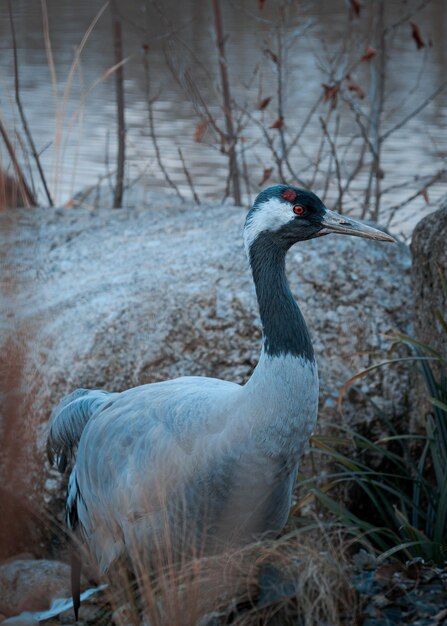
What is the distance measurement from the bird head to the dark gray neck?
1.2 inches

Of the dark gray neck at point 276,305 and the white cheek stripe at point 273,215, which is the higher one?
the white cheek stripe at point 273,215

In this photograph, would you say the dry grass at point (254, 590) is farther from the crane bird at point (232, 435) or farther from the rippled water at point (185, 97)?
the rippled water at point (185, 97)

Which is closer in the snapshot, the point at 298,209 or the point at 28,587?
the point at 298,209

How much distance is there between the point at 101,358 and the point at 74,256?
38.0 inches

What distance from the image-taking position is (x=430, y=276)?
373 cm

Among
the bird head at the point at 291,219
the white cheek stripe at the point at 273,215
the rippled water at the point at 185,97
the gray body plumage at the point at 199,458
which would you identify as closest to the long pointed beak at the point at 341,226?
the bird head at the point at 291,219

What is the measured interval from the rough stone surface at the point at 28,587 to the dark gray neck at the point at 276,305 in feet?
4.49

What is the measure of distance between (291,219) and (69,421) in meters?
1.11

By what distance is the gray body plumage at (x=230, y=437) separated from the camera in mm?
2875

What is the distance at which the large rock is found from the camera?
3.91 m

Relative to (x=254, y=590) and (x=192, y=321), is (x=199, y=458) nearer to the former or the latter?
(x=254, y=590)

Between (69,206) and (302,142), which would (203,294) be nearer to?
(69,206)

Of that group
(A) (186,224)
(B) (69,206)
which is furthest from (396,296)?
(B) (69,206)

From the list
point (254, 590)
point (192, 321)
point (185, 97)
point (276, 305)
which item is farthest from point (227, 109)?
point (254, 590)
